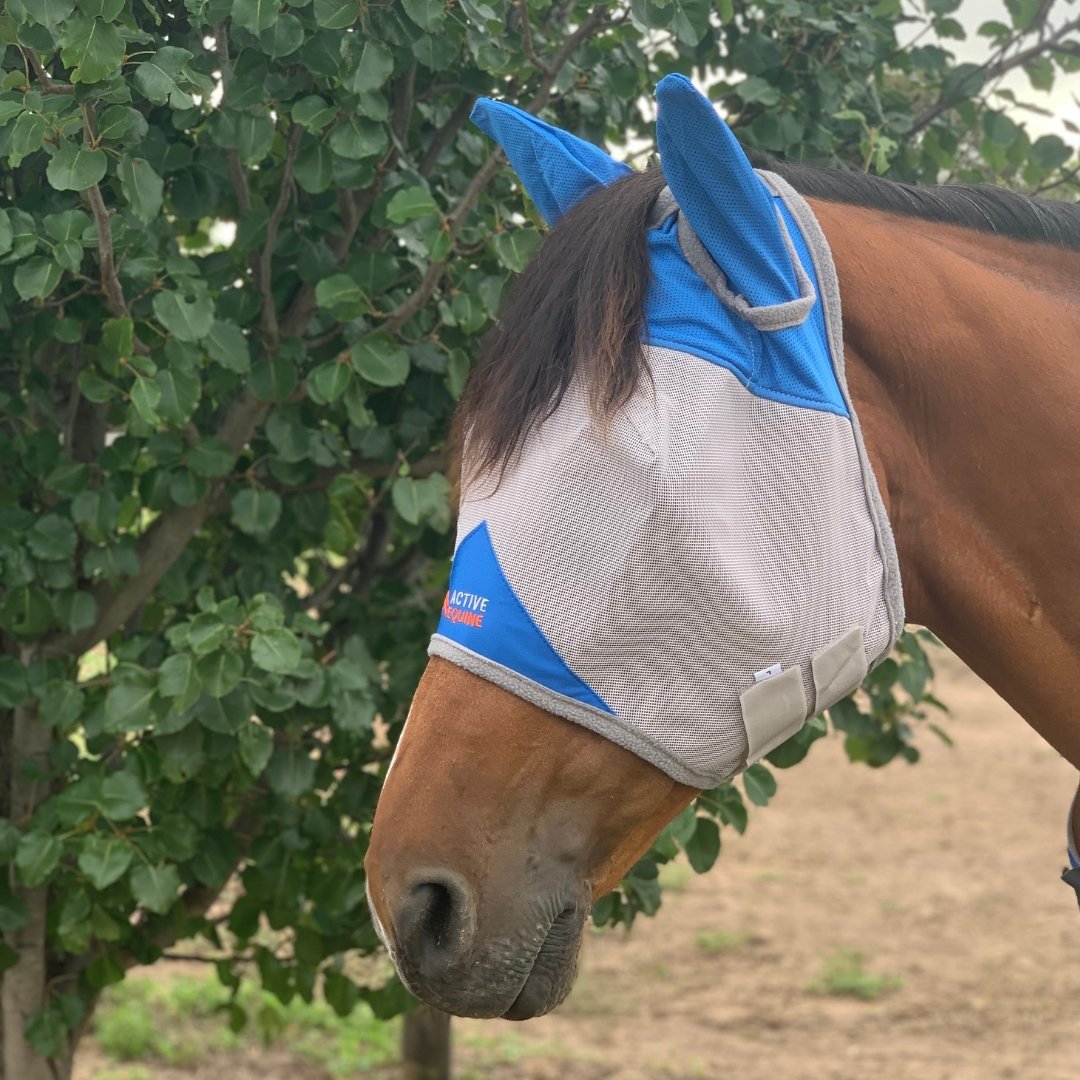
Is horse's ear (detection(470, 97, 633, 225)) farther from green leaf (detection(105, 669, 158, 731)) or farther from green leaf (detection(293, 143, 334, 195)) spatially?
green leaf (detection(105, 669, 158, 731))

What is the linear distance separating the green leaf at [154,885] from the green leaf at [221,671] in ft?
1.38

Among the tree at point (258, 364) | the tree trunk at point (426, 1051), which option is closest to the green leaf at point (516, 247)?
the tree at point (258, 364)

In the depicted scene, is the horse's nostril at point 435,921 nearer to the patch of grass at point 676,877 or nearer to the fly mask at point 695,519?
the fly mask at point 695,519

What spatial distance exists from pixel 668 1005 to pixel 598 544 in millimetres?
4275

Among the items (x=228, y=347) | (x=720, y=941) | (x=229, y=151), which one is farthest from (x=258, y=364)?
(x=720, y=941)

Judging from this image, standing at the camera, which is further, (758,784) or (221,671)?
(758,784)

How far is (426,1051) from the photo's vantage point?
4137mm

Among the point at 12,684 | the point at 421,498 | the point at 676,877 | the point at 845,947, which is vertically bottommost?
the point at 676,877

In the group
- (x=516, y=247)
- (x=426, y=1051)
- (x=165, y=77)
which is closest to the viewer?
(x=165, y=77)

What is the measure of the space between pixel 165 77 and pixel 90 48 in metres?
0.10

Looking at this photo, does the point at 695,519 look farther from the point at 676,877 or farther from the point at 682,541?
the point at 676,877

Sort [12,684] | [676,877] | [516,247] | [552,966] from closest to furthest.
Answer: [552,966] → [516,247] → [12,684] → [676,877]

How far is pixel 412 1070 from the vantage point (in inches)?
164

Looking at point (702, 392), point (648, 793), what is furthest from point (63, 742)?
point (702, 392)
